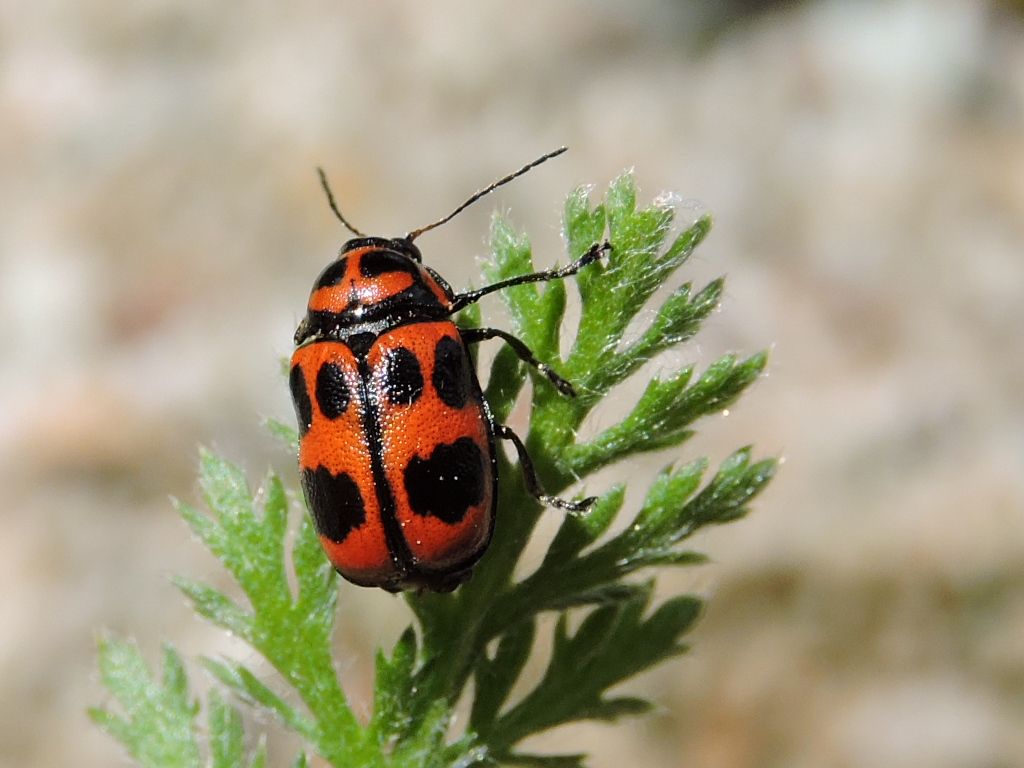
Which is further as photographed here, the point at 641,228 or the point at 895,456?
the point at 895,456

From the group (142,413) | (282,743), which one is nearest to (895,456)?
(282,743)

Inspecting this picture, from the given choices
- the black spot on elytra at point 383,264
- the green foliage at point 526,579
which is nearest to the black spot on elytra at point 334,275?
the black spot on elytra at point 383,264

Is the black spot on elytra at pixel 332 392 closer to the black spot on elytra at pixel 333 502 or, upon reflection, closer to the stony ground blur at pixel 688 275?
the black spot on elytra at pixel 333 502

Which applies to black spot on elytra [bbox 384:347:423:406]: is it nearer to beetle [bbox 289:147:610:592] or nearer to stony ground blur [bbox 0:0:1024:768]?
beetle [bbox 289:147:610:592]

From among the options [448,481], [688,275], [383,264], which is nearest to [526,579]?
[448,481]

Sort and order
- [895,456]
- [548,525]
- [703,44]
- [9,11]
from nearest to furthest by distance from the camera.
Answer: [548,525] → [895,456] → [9,11] → [703,44]

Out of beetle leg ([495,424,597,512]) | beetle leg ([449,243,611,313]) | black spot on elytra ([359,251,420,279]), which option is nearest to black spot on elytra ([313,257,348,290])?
black spot on elytra ([359,251,420,279])

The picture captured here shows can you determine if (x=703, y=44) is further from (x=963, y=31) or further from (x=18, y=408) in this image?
(x=18, y=408)
